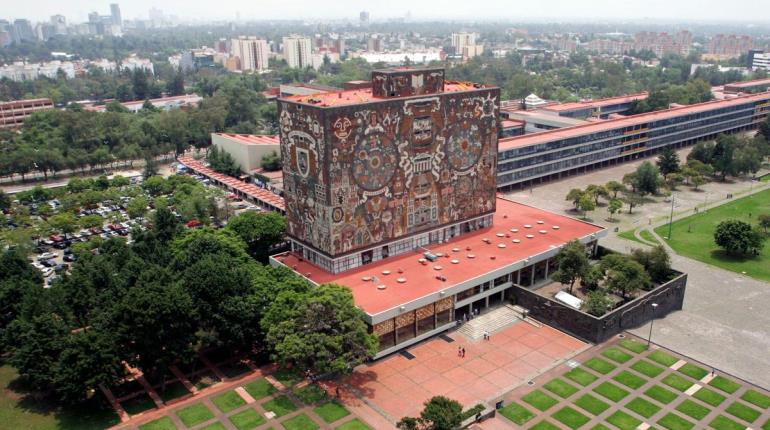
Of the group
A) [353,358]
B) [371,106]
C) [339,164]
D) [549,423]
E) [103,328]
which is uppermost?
[371,106]

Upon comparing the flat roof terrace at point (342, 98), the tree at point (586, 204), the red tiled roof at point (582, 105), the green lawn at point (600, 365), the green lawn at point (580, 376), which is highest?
the flat roof terrace at point (342, 98)

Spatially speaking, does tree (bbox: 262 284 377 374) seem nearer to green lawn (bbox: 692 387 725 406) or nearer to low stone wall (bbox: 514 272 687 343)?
low stone wall (bbox: 514 272 687 343)

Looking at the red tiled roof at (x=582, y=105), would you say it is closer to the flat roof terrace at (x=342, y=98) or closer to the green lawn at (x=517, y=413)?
the flat roof terrace at (x=342, y=98)

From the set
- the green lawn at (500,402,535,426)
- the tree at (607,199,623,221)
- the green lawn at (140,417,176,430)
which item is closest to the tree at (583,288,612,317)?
the green lawn at (500,402,535,426)

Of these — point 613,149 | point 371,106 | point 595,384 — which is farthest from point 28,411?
point 613,149

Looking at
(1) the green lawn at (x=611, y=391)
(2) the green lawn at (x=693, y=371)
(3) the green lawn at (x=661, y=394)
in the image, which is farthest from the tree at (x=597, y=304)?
(3) the green lawn at (x=661, y=394)

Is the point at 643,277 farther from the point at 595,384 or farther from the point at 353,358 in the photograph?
the point at 353,358
